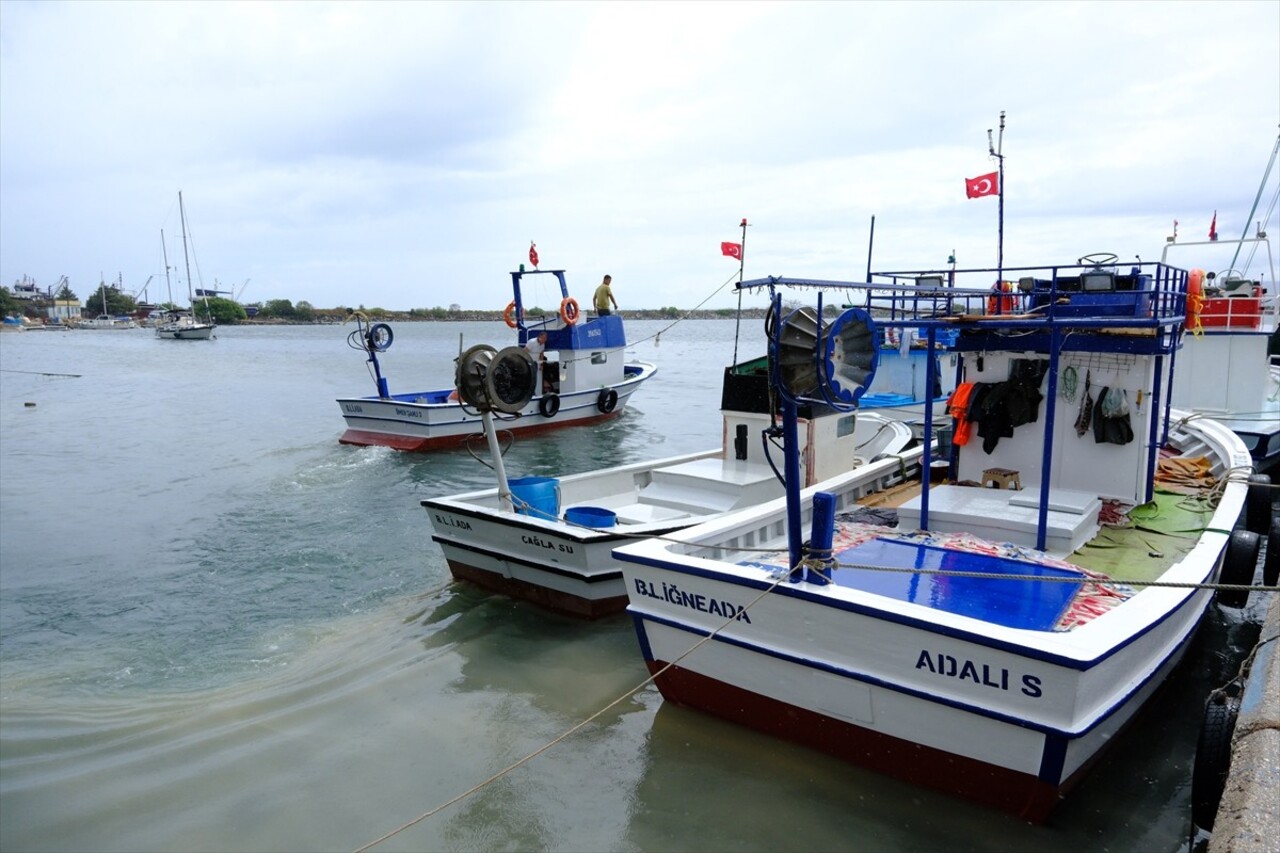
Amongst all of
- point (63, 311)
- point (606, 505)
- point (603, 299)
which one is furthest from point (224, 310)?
point (606, 505)

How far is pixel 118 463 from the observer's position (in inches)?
745

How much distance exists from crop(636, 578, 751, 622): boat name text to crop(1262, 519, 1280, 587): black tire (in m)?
7.00

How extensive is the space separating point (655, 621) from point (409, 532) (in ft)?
23.5

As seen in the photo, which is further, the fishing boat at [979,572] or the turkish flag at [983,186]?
the turkish flag at [983,186]

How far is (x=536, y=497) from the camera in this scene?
913cm

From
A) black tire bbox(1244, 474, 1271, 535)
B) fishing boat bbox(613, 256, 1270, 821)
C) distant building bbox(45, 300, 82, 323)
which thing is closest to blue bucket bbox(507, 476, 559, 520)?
fishing boat bbox(613, 256, 1270, 821)

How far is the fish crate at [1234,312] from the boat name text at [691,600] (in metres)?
13.5

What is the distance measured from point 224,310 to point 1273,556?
5939 inches

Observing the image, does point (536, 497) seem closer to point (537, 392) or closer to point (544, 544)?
point (544, 544)

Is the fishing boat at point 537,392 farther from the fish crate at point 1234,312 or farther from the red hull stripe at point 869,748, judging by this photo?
the fish crate at point 1234,312

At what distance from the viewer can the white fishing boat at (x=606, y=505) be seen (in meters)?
8.16

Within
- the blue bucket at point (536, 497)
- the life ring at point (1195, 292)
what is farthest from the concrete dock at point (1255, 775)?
the blue bucket at point (536, 497)

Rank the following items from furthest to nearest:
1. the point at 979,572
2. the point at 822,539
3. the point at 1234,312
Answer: the point at 1234,312 → the point at 979,572 → the point at 822,539

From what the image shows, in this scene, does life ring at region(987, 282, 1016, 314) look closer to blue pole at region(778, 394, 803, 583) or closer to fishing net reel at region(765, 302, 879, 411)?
fishing net reel at region(765, 302, 879, 411)
